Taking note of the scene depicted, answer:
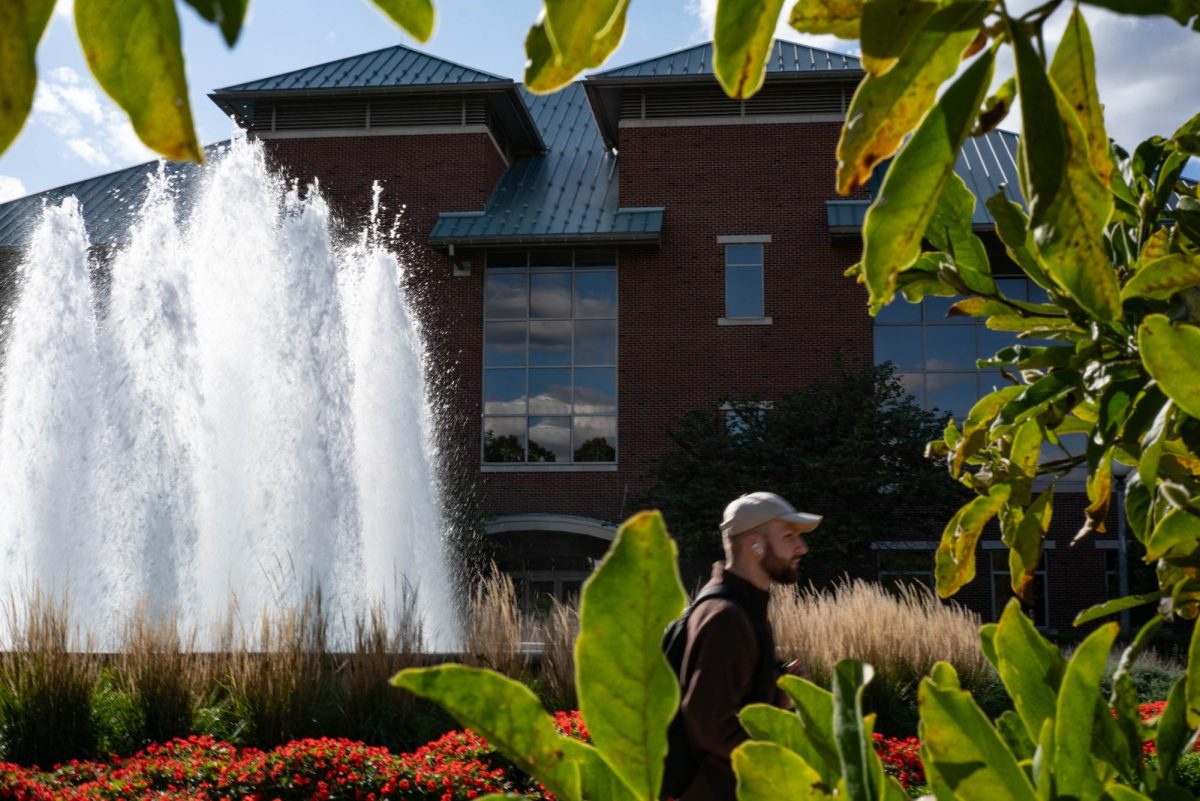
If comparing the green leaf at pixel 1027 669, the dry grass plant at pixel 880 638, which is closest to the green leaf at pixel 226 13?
the green leaf at pixel 1027 669

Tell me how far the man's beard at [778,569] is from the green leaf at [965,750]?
11.0 ft

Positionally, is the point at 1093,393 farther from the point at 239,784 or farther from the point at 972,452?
the point at 239,784

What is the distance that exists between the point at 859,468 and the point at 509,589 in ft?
45.2

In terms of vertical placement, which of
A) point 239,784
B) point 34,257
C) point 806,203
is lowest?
point 239,784

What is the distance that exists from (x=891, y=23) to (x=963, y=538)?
3.33 feet

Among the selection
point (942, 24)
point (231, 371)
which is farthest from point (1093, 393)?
point (231, 371)

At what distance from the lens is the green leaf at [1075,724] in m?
0.65

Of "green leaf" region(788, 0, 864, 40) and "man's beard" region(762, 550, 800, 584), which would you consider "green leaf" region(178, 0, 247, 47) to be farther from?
"man's beard" region(762, 550, 800, 584)

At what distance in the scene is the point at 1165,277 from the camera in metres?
1.18

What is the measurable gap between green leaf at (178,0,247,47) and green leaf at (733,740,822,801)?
1.42 feet

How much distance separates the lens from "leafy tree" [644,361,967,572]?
2277 cm

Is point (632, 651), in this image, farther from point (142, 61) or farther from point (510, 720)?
point (142, 61)

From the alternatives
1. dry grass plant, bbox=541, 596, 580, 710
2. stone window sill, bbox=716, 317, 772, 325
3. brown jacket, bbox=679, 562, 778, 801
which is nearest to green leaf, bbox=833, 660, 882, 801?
brown jacket, bbox=679, 562, 778, 801

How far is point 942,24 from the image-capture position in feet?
2.26
